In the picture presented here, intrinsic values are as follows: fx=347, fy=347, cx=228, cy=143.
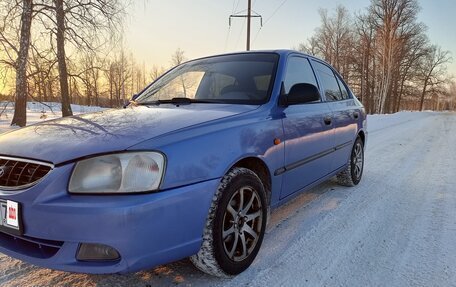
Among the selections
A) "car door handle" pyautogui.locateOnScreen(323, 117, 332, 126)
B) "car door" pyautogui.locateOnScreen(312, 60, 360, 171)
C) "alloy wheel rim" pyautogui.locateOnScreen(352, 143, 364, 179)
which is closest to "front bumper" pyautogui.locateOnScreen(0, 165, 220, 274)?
"car door handle" pyautogui.locateOnScreen(323, 117, 332, 126)

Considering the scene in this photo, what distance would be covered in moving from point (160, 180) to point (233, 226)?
0.70 m

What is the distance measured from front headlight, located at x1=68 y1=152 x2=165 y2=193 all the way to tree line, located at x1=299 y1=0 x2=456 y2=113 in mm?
34878

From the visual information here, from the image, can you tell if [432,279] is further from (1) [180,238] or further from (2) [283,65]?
(2) [283,65]

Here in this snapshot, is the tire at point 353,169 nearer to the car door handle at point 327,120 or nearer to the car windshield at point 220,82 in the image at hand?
the car door handle at point 327,120

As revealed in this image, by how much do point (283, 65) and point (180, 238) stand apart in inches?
73.9

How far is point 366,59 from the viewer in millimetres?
41219

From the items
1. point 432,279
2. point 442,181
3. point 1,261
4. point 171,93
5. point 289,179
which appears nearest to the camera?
point 432,279

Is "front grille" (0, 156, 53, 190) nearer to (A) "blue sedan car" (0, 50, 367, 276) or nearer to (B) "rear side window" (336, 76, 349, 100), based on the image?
(A) "blue sedan car" (0, 50, 367, 276)

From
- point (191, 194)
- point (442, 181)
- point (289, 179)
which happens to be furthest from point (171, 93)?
point (442, 181)

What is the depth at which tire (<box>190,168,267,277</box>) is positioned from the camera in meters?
2.10

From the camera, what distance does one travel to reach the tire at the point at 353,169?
4535mm

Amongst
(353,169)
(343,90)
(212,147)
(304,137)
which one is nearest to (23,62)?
(343,90)

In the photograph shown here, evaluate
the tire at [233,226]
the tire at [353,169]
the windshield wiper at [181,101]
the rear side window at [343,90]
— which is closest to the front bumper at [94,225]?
the tire at [233,226]

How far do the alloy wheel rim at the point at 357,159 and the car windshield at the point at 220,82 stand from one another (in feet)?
7.26
